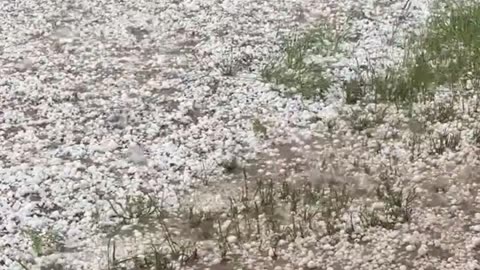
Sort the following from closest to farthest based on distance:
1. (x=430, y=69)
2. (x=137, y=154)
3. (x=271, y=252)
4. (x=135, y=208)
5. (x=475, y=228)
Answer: (x=271, y=252), (x=475, y=228), (x=135, y=208), (x=137, y=154), (x=430, y=69)

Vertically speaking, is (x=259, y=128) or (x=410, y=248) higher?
(x=259, y=128)

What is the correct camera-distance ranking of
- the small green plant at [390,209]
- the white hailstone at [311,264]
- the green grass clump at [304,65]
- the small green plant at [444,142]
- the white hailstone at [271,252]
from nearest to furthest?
the white hailstone at [311,264] < the white hailstone at [271,252] < the small green plant at [390,209] < the small green plant at [444,142] < the green grass clump at [304,65]

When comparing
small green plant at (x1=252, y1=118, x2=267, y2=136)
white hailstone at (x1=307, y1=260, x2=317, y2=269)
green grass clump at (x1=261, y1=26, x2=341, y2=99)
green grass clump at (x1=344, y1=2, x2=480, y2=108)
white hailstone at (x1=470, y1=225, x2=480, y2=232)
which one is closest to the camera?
white hailstone at (x1=307, y1=260, x2=317, y2=269)

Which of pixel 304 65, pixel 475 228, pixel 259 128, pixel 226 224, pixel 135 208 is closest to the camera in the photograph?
pixel 475 228

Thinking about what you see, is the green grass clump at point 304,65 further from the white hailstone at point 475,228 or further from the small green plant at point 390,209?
the white hailstone at point 475,228

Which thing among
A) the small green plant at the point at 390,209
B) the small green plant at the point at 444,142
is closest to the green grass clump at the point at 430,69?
the small green plant at the point at 444,142

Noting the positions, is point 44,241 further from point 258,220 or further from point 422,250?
Result: point 422,250

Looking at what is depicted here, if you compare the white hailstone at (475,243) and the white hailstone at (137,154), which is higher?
the white hailstone at (137,154)

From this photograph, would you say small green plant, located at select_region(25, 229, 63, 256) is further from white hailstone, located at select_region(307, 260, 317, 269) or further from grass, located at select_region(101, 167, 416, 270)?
white hailstone, located at select_region(307, 260, 317, 269)

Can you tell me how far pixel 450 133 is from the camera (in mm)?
6430

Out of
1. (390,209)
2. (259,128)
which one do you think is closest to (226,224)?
(390,209)

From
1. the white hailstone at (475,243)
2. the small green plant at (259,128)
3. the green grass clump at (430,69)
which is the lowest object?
the white hailstone at (475,243)

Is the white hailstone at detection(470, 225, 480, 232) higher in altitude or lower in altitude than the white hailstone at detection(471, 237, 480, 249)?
higher

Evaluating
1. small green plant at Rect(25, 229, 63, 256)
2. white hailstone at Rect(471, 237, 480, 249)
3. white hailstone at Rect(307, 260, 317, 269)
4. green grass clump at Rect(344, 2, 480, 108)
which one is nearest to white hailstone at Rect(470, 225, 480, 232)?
white hailstone at Rect(471, 237, 480, 249)
